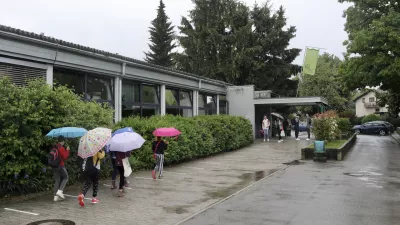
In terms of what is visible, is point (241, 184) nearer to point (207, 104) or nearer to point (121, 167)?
point (121, 167)

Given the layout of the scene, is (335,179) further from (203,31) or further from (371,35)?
(203,31)

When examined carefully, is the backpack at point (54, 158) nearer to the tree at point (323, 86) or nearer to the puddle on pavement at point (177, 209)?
the puddle on pavement at point (177, 209)

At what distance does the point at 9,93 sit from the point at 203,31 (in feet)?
99.1

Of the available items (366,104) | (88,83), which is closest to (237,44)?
(88,83)

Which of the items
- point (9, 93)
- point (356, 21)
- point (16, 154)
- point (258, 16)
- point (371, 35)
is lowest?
point (16, 154)

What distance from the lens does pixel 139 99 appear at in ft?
56.6

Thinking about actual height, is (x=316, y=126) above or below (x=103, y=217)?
above

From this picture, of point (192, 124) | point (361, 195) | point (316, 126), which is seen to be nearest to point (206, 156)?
point (192, 124)

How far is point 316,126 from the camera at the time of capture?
18.6m

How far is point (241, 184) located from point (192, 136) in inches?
207

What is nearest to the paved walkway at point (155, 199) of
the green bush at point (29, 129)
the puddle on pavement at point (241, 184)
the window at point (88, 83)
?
the puddle on pavement at point (241, 184)

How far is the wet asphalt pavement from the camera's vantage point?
22.0ft

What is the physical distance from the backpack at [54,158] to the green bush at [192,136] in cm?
426

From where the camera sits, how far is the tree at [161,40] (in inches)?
1988
